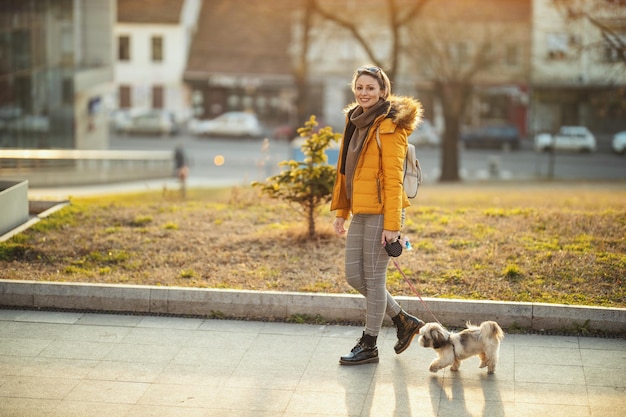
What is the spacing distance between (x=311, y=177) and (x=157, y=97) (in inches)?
1825

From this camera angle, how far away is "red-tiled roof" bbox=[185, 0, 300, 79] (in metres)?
53.2

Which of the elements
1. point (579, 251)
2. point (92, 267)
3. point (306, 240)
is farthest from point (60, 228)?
point (579, 251)

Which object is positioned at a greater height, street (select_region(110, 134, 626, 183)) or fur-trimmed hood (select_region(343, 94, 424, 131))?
fur-trimmed hood (select_region(343, 94, 424, 131))

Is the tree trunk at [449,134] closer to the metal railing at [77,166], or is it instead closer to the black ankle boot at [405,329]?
the metal railing at [77,166]

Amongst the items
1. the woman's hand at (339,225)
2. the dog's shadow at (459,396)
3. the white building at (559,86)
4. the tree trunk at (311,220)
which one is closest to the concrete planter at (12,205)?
the tree trunk at (311,220)

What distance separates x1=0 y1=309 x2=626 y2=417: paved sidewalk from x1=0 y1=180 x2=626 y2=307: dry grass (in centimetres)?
88

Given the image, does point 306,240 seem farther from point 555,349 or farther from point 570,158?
point 570,158

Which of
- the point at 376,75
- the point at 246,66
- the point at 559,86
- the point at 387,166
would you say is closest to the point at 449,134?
the point at 559,86

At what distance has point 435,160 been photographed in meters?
42.1

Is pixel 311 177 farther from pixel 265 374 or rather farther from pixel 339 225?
pixel 265 374

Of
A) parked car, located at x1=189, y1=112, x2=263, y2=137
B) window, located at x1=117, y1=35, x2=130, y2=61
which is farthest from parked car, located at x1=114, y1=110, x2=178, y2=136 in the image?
window, located at x1=117, y1=35, x2=130, y2=61

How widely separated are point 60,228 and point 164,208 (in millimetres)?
1829

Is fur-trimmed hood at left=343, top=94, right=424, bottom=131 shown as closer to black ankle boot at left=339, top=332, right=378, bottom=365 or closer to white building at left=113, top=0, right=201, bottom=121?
black ankle boot at left=339, top=332, right=378, bottom=365

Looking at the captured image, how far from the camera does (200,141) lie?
158ft
